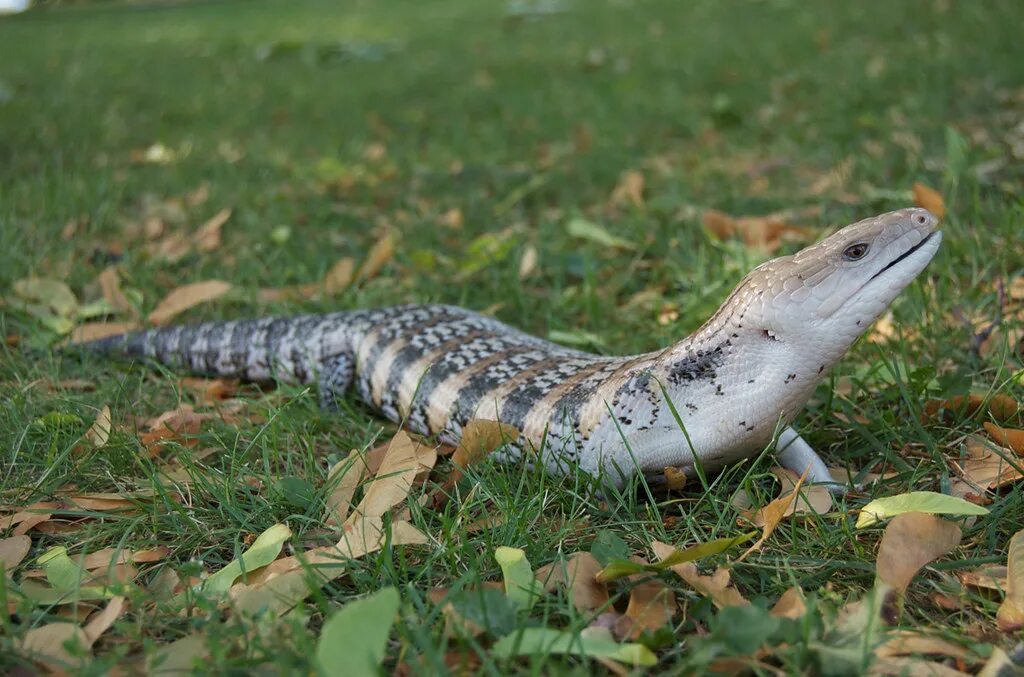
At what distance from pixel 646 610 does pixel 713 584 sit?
0.17m

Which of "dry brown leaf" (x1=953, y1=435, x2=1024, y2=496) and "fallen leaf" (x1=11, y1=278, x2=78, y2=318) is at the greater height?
"fallen leaf" (x1=11, y1=278, x2=78, y2=318)

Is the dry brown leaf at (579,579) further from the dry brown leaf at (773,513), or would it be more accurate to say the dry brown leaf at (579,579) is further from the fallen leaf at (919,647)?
the fallen leaf at (919,647)

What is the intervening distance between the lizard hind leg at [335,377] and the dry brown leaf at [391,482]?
81 centimetres

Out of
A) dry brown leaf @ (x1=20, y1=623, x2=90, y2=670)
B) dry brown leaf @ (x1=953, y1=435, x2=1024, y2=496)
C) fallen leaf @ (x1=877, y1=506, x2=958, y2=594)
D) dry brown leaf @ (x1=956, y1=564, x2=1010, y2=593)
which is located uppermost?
dry brown leaf @ (x1=20, y1=623, x2=90, y2=670)

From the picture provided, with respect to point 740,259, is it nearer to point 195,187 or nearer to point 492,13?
point 195,187

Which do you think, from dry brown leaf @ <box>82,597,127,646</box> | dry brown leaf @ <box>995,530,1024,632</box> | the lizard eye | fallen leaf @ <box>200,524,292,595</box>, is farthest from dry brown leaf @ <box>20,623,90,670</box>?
the lizard eye

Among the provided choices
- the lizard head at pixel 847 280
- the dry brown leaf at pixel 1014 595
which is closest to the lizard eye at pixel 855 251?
the lizard head at pixel 847 280

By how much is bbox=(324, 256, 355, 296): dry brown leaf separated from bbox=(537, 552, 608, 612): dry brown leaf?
7.81ft

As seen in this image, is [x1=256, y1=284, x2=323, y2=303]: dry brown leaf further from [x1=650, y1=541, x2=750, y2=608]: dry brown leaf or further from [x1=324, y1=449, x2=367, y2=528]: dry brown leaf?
[x1=650, y1=541, x2=750, y2=608]: dry brown leaf

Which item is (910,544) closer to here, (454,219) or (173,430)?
(173,430)

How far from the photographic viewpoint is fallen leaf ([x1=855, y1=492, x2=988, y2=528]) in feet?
6.57

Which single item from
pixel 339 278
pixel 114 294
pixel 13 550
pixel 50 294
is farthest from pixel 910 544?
pixel 50 294

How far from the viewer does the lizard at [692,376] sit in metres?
2.35

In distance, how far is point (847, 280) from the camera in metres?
2.33
